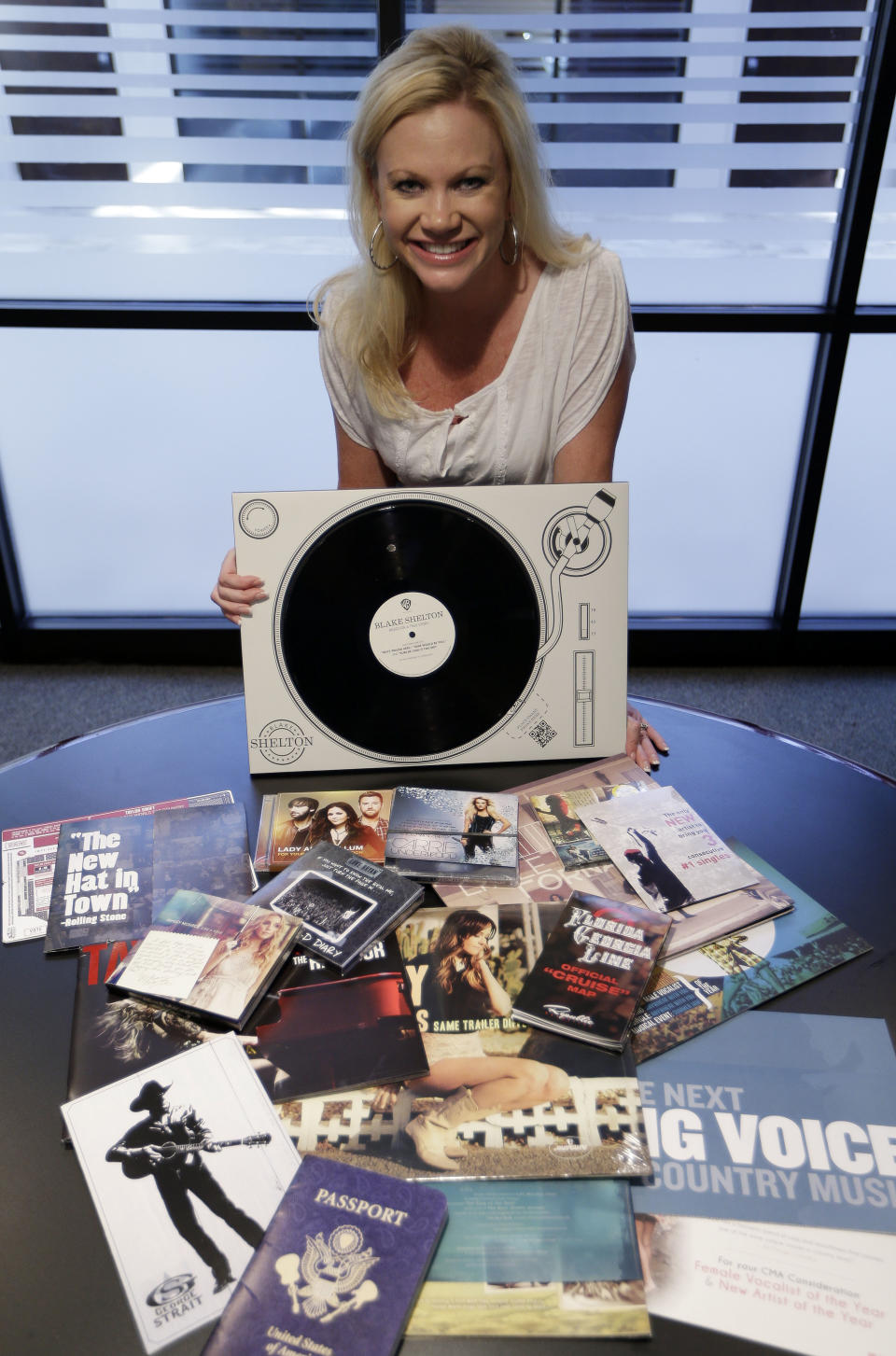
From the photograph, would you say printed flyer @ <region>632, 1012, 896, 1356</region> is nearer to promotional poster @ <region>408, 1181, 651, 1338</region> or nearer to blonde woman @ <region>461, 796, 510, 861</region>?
promotional poster @ <region>408, 1181, 651, 1338</region>

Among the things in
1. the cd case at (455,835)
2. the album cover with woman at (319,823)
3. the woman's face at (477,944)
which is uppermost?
the woman's face at (477,944)

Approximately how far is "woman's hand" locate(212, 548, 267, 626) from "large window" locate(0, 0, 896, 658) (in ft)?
5.03

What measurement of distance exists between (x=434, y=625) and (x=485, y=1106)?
493 millimetres

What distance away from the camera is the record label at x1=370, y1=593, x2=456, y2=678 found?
1031 millimetres

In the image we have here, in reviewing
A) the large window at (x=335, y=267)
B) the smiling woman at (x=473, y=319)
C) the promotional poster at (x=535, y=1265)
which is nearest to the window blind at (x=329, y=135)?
the large window at (x=335, y=267)

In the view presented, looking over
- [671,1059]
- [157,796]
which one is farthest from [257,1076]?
[157,796]

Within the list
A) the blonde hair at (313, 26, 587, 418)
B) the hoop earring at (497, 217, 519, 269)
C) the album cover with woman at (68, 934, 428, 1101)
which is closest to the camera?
the album cover with woman at (68, 934, 428, 1101)

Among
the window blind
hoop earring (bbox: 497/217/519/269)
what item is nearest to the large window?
the window blind

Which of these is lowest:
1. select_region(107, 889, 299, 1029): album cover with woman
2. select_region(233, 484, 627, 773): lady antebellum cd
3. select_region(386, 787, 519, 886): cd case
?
select_region(386, 787, 519, 886): cd case

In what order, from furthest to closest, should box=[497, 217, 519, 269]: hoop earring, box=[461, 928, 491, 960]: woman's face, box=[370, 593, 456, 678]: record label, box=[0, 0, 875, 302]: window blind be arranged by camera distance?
box=[0, 0, 875, 302]: window blind, box=[497, 217, 519, 269]: hoop earring, box=[370, 593, 456, 678]: record label, box=[461, 928, 491, 960]: woman's face

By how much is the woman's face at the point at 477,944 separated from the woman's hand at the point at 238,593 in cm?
43

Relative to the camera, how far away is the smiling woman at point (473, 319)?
119 centimetres

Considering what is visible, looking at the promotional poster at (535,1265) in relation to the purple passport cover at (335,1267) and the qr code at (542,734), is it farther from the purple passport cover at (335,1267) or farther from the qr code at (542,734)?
the qr code at (542,734)

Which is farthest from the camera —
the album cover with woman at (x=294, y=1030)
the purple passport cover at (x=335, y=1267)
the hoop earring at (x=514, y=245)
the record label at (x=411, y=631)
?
the hoop earring at (x=514, y=245)
